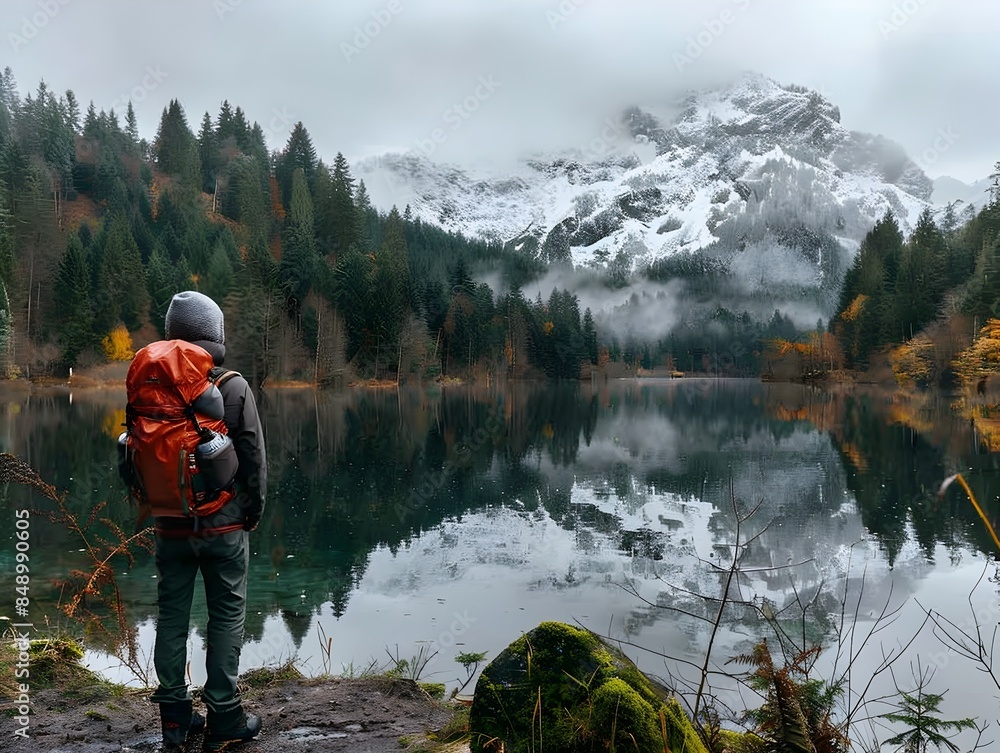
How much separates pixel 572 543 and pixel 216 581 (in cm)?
934

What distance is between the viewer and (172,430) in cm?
360

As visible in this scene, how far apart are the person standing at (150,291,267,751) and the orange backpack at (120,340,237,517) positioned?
135mm

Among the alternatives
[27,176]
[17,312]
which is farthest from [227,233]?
[17,312]

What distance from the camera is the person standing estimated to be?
379cm

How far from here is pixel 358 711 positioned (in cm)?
461

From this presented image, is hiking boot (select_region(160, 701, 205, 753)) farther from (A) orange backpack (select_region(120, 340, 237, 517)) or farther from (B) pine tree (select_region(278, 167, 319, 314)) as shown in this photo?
(B) pine tree (select_region(278, 167, 319, 314))

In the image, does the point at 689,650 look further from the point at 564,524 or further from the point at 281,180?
the point at 281,180

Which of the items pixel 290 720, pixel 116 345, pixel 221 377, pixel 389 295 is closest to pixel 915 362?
pixel 389 295

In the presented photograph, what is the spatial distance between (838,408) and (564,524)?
40.0 m

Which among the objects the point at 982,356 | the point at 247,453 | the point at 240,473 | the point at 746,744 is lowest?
the point at 746,744

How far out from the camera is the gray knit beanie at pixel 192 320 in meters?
4.01

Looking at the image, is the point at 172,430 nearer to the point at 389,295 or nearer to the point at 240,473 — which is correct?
the point at 240,473

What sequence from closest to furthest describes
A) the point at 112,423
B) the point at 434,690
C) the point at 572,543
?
the point at 434,690 → the point at 572,543 → the point at 112,423

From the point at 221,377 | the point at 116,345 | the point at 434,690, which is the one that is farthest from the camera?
the point at 116,345
